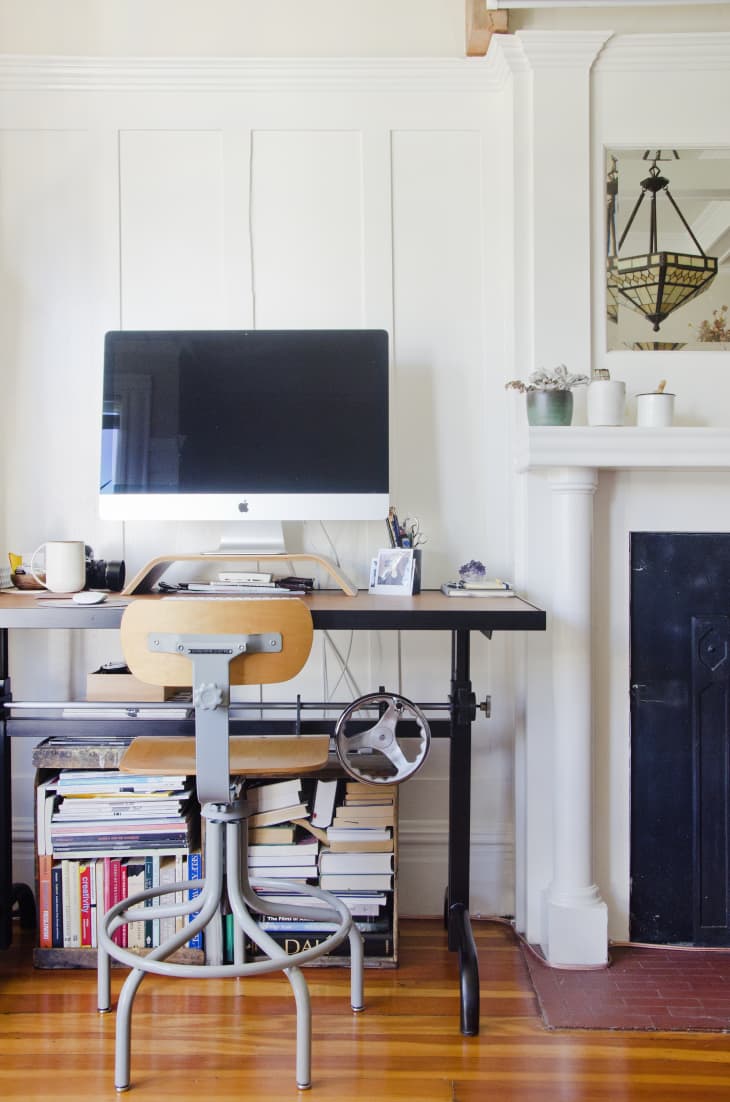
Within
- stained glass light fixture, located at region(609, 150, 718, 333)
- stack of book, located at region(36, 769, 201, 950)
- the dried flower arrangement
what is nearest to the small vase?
the dried flower arrangement

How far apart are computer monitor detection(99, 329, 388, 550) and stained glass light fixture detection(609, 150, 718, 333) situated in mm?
688

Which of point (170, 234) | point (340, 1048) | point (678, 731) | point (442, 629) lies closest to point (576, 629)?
point (678, 731)

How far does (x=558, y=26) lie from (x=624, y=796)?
2.12m

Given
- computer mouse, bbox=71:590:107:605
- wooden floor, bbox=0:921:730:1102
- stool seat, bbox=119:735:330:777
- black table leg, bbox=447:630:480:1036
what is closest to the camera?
wooden floor, bbox=0:921:730:1102

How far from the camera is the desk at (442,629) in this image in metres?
1.93

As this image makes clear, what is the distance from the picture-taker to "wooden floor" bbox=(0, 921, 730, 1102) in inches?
68.9

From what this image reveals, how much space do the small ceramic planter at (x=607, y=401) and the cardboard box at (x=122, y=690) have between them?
135 cm

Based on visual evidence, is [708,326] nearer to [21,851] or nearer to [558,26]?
[558,26]

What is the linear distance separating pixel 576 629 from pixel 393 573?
501 mm

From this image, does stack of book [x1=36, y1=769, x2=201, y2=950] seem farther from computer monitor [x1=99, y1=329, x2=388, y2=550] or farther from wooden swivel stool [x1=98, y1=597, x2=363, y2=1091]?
computer monitor [x1=99, y1=329, x2=388, y2=550]

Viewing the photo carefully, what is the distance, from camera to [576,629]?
2.32 meters

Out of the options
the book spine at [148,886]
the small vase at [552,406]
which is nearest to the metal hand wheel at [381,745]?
the book spine at [148,886]

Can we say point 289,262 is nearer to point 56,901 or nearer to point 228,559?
point 228,559

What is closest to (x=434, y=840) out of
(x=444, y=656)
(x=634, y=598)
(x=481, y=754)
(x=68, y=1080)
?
(x=481, y=754)
